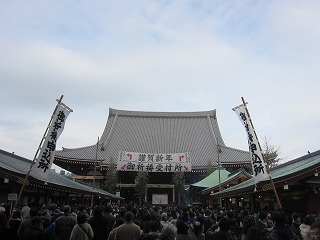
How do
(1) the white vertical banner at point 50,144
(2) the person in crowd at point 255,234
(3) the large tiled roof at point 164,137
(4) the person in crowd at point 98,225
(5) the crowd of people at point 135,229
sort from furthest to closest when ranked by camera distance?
(3) the large tiled roof at point 164,137
(1) the white vertical banner at point 50,144
(4) the person in crowd at point 98,225
(5) the crowd of people at point 135,229
(2) the person in crowd at point 255,234

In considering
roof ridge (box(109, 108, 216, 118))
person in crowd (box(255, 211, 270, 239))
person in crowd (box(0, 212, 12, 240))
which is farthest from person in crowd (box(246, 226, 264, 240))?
roof ridge (box(109, 108, 216, 118))

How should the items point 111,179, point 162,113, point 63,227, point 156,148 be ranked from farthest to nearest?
1. point 162,113
2. point 156,148
3. point 111,179
4. point 63,227

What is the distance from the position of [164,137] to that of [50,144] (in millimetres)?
32637

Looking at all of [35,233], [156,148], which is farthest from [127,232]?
[156,148]

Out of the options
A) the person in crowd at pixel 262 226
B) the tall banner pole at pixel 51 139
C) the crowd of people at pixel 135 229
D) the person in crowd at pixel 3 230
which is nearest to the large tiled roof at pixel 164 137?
the tall banner pole at pixel 51 139

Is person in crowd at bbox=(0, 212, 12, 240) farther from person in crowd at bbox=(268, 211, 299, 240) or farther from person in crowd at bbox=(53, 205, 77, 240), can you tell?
person in crowd at bbox=(268, 211, 299, 240)

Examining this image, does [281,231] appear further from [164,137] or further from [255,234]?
[164,137]

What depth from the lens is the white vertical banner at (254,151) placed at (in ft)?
40.0

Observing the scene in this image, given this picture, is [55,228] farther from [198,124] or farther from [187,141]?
[198,124]

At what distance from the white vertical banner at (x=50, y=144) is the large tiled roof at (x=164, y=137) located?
24302mm

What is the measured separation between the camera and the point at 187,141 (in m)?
44.1

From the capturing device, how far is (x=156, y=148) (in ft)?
141

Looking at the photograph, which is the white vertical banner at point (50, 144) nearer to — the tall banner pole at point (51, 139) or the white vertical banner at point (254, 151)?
the tall banner pole at point (51, 139)

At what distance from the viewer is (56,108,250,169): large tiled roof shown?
→ 3952 centimetres
